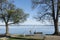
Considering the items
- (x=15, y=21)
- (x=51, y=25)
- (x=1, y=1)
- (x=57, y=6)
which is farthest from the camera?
(x=15, y=21)

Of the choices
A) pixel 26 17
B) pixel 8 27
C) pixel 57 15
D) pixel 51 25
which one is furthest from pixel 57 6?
pixel 8 27

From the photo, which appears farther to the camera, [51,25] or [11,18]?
[11,18]

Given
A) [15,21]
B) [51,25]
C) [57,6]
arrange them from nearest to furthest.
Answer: [57,6] < [51,25] < [15,21]

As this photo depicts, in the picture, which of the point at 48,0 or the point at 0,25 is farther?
the point at 0,25

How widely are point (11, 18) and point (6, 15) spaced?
1.00 metres

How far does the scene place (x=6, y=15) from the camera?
2292 centimetres

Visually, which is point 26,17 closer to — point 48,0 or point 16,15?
point 16,15

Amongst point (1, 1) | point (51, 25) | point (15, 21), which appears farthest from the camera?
point (15, 21)

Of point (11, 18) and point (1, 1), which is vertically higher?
point (1, 1)

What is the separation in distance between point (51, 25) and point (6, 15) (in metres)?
7.25

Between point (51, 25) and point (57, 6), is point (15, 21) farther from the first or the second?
point (57, 6)

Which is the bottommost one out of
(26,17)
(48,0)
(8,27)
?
(8,27)

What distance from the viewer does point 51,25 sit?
19.8 metres

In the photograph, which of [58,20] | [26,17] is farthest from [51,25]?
[26,17]
